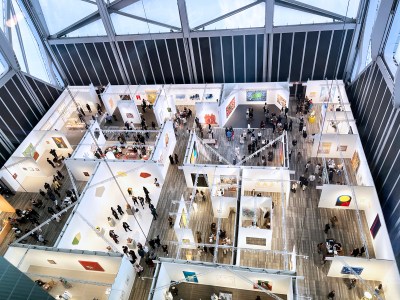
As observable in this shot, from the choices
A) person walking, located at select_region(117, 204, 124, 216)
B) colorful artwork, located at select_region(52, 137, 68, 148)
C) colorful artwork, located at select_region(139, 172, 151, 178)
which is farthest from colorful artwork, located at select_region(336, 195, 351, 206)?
colorful artwork, located at select_region(52, 137, 68, 148)

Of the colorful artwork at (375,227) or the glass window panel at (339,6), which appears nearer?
the colorful artwork at (375,227)

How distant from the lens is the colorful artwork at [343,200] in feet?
56.7

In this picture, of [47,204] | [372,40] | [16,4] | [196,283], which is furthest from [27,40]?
[372,40]

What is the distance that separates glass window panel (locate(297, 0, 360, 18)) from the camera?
2070cm

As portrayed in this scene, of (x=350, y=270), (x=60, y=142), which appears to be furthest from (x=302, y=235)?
(x=60, y=142)

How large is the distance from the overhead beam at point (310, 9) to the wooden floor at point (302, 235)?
9.58 meters

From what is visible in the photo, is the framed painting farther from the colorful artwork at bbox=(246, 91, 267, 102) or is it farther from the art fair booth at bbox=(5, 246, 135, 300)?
the colorful artwork at bbox=(246, 91, 267, 102)

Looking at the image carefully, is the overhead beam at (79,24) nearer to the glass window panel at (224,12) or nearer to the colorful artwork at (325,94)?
the glass window panel at (224,12)

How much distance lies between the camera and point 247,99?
25.8 m

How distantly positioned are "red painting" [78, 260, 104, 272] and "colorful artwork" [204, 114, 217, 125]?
1282 centimetres

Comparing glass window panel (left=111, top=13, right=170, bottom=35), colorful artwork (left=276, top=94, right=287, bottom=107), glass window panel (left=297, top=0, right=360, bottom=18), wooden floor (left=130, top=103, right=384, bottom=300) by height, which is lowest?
wooden floor (left=130, top=103, right=384, bottom=300)

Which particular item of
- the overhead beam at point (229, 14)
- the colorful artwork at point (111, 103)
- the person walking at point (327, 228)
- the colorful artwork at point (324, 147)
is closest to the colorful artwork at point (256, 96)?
the overhead beam at point (229, 14)

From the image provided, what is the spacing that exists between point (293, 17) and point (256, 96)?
6.22 meters

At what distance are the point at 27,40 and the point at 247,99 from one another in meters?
17.6
